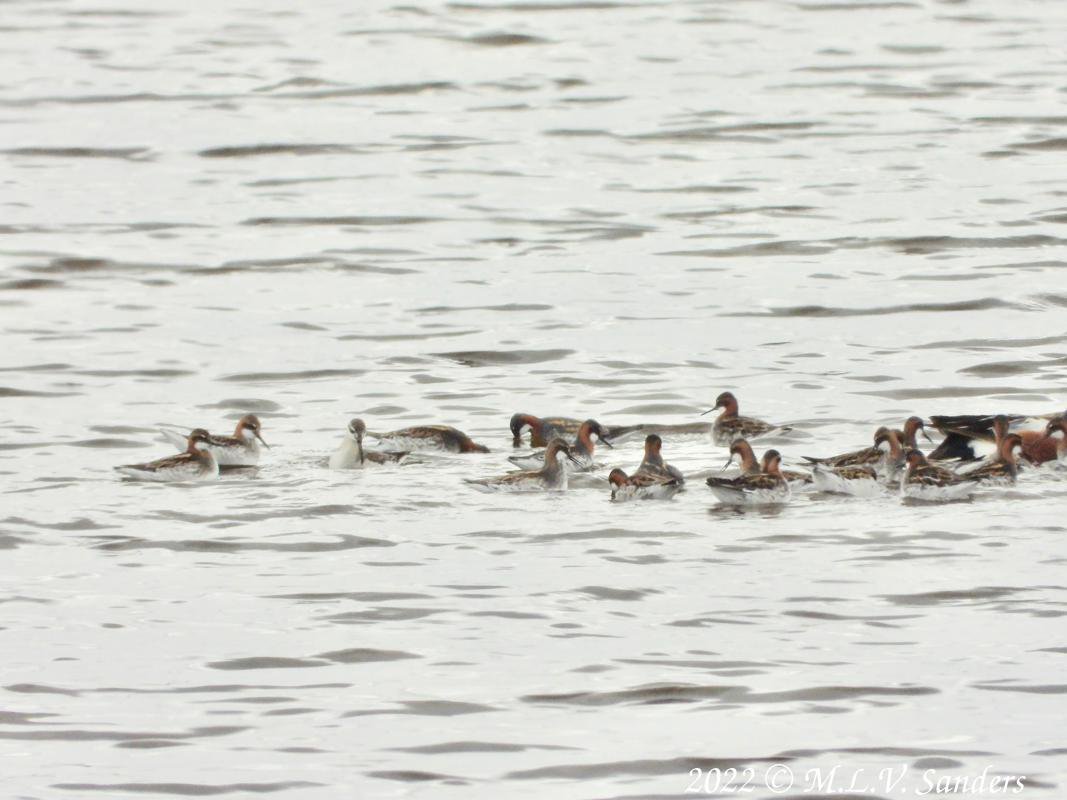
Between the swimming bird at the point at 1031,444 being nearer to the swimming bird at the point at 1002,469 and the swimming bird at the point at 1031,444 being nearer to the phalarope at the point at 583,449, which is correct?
the swimming bird at the point at 1002,469

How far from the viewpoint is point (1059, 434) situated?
45.6 ft

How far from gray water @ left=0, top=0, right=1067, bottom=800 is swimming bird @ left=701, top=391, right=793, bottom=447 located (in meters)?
0.18

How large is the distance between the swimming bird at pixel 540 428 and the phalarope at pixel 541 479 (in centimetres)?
87

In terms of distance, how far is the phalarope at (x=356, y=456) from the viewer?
14070mm

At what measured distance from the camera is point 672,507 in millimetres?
13023

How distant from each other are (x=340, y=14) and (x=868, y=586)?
30550mm

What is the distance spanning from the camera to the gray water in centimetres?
934

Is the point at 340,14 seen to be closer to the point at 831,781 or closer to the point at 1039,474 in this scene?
the point at 1039,474

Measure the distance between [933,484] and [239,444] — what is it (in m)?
4.39

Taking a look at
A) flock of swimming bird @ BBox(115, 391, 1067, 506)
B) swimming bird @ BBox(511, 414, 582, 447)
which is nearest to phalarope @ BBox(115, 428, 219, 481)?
flock of swimming bird @ BBox(115, 391, 1067, 506)

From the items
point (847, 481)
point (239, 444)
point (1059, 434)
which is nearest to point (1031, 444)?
point (1059, 434)

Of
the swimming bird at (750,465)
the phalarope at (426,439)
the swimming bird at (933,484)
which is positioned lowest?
the swimming bird at (933,484)

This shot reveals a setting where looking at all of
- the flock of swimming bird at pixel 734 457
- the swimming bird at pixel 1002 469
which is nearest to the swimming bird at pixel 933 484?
the flock of swimming bird at pixel 734 457

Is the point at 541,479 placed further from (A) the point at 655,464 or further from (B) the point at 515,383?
(B) the point at 515,383
